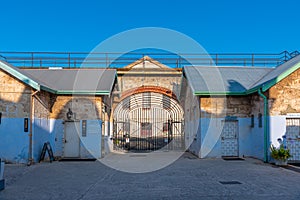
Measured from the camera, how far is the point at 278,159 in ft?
43.5

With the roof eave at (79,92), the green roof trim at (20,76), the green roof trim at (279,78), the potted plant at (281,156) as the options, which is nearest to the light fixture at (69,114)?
the roof eave at (79,92)

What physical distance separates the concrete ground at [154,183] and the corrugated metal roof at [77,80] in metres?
4.65

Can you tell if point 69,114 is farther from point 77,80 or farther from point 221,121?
point 221,121

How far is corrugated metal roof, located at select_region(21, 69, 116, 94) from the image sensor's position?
53.9ft

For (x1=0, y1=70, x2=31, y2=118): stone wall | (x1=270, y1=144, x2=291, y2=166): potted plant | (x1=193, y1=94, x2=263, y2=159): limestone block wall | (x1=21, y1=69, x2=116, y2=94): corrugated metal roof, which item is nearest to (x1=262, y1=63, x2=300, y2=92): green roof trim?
(x1=193, y1=94, x2=263, y2=159): limestone block wall

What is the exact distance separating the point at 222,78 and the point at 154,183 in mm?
10596

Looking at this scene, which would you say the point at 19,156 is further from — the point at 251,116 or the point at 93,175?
the point at 251,116

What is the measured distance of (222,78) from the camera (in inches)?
728

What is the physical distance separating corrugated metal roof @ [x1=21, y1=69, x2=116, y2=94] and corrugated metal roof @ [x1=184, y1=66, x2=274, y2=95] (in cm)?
473

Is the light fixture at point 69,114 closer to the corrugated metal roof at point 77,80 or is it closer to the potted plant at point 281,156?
the corrugated metal roof at point 77,80

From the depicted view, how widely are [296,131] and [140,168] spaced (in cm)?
749

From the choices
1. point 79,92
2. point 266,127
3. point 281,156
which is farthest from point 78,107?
point 281,156

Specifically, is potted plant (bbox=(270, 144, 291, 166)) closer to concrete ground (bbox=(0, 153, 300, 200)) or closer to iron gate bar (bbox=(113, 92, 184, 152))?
concrete ground (bbox=(0, 153, 300, 200))

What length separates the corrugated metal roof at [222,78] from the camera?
54.3ft
